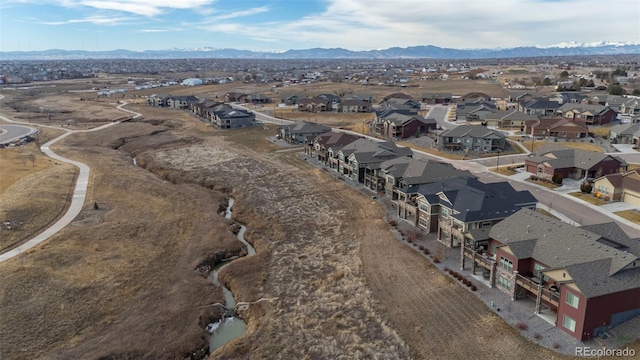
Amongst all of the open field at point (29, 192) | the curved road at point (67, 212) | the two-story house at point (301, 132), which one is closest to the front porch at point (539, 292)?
the curved road at point (67, 212)

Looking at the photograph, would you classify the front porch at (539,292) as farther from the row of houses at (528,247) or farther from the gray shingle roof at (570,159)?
the gray shingle roof at (570,159)

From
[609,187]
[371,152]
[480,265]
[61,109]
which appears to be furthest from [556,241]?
[61,109]

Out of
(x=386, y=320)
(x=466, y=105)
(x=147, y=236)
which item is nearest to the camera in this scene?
(x=386, y=320)

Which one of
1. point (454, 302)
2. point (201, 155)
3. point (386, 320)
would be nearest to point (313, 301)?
point (386, 320)

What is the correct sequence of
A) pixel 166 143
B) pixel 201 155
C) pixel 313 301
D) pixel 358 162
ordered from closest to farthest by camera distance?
A: pixel 313 301 → pixel 358 162 → pixel 201 155 → pixel 166 143

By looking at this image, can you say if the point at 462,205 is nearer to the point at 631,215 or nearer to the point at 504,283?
the point at 504,283

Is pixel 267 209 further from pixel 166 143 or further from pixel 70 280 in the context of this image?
pixel 166 143
